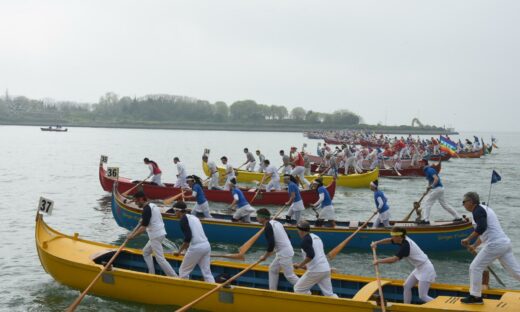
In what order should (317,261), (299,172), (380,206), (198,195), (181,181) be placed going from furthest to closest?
(299,172) < (181,181) < (198,195) < (380,206) < (317,261)

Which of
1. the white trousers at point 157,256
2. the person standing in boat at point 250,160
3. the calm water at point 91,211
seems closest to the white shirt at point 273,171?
the calm water at point 91,211

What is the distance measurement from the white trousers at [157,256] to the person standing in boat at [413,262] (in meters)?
5.18

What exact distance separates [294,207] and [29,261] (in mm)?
9173

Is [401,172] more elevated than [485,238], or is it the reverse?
[485,238]

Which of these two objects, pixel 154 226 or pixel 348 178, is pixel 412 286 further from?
pixel 348 178

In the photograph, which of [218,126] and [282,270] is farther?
[218,126]

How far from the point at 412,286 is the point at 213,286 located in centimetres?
422

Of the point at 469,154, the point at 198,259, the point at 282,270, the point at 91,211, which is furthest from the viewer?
the point at 469,154

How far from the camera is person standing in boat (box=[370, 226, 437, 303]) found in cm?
989

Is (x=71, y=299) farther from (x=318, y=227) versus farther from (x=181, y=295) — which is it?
(x=318, y=227)

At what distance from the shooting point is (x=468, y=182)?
129ft

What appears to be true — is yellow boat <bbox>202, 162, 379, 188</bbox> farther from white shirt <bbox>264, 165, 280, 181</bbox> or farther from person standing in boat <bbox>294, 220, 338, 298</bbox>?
person standing in boat <bbox>294, 220, 338, 298</bbox>

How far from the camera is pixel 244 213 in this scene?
57.6ft

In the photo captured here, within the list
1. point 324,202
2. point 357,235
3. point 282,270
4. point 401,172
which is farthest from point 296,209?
point 401,172
